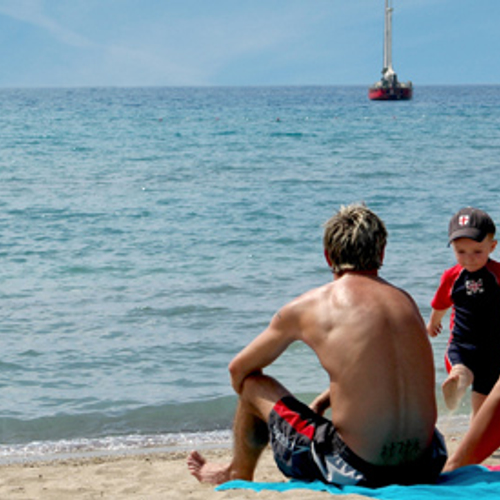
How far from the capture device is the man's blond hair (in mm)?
3354

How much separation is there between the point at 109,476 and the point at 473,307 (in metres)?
2.23

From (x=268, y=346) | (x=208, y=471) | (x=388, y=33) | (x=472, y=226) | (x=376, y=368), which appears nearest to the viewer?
(x=376, y=368)

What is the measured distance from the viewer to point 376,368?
313 cm

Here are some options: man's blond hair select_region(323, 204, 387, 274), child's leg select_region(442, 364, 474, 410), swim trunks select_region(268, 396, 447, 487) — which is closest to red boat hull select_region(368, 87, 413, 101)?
child's leg select_region(442, 364, 474, 410)

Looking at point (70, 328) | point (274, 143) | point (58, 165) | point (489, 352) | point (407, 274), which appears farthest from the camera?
point (274, 143)

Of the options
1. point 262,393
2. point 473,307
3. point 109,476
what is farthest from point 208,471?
point 473,307

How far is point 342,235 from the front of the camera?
3.37 metres

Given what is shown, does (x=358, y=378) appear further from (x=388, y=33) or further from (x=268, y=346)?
(x=388, y=33)

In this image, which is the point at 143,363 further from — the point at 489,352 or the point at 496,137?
the point at 496,137

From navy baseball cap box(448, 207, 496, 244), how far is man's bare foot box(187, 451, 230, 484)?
5.25ft

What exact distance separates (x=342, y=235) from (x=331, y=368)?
52cm

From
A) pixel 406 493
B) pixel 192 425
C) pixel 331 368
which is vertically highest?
pixel 331 368

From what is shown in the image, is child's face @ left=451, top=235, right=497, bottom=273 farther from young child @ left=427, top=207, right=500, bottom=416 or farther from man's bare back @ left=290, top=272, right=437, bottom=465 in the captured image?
man's bare back @ left=290, top=272, right=437, bottom=465

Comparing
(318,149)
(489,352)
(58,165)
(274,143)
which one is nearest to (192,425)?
(489,352)
